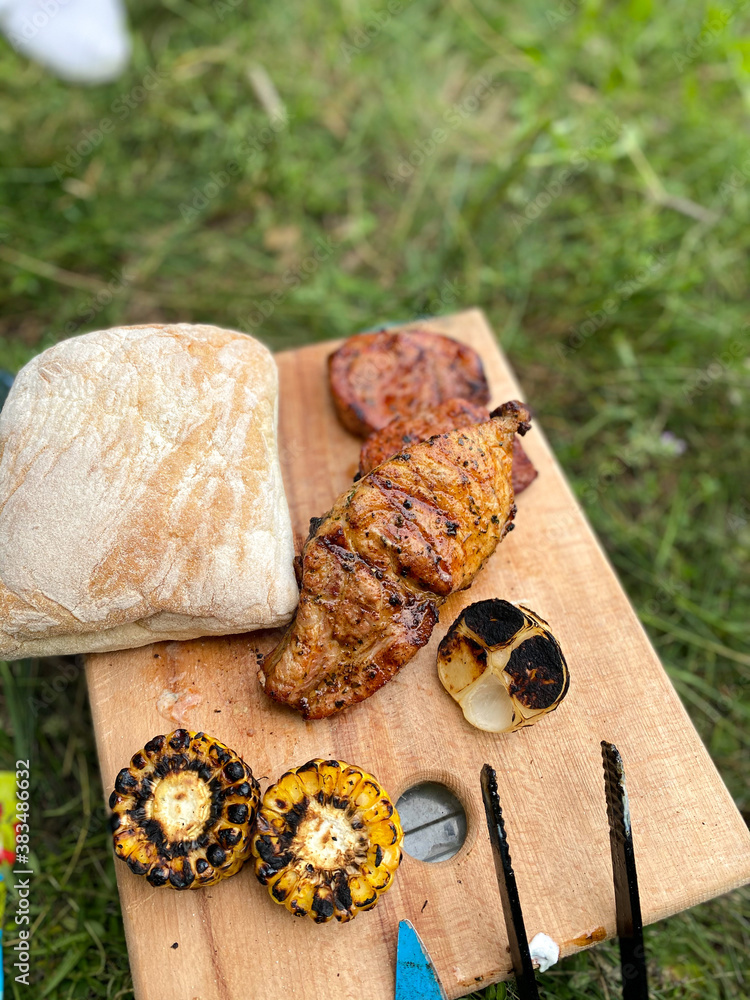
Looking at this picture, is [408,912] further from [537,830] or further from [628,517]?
[628,517]

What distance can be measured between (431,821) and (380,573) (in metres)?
0.91

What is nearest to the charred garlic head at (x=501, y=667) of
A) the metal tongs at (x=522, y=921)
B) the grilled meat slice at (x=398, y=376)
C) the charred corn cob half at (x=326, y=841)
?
the metal tongs at (x=522, y=921)

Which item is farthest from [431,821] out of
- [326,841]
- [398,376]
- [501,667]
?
[398,376]

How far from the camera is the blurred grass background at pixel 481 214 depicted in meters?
4.20

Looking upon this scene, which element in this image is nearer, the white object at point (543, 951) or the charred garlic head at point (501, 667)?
the white object at point (543, 951)

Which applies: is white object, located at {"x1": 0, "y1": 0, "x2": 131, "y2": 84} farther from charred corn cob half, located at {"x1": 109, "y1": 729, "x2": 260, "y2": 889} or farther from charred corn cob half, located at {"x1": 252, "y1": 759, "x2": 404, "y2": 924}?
charred corn cob half, located at {"x1": 252, "y1": 759, "x2": 404, "y2": 924}

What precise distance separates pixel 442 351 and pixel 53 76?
12.1ft

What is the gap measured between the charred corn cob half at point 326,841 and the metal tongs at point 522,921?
242 millimetres

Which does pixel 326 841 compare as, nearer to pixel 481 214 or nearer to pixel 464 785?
pixel 464 785

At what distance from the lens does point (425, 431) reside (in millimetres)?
2871

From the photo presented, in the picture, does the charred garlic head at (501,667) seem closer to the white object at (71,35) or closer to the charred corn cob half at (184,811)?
the charred corn cob half at (184,811)

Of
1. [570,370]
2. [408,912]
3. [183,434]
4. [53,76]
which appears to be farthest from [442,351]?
[53,76]

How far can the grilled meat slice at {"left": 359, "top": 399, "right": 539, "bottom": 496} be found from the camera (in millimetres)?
2850

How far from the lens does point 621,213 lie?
4.88 meters
